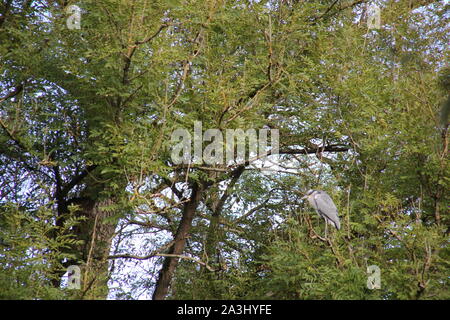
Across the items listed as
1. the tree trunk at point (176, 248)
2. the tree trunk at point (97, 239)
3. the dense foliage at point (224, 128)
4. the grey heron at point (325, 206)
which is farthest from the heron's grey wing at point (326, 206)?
the tree trunk at point (176, 248)

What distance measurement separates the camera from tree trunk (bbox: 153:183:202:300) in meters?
9.16

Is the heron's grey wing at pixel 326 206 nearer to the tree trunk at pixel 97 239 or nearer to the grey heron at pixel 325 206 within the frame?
the grey heron at pixel 325 206

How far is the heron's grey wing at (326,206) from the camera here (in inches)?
271

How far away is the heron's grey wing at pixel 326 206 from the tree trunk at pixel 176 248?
292cm

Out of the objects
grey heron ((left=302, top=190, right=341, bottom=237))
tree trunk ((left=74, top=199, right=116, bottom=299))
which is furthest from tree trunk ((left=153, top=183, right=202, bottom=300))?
grey heron ((left=302, top=190, right=341, bottom=237))

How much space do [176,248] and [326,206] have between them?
311 centimetres

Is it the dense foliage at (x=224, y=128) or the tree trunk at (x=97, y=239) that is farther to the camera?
the tree trunk at (x=97, y=239)

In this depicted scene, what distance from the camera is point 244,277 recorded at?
8.41m

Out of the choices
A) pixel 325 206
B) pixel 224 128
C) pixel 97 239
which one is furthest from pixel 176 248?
pixel 325 206

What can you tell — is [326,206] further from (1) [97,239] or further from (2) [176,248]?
(1) [97,239]

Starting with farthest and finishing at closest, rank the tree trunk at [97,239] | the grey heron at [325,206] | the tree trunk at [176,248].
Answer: the tree trunk at [176,248] < the tree trunk at [97,239] < the grey heron at [325,206]
